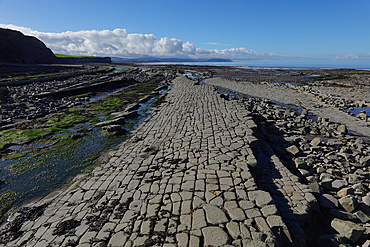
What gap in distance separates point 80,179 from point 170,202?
332 cm

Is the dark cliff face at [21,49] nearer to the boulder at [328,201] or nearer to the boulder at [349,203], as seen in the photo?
the boulder at [328,201]

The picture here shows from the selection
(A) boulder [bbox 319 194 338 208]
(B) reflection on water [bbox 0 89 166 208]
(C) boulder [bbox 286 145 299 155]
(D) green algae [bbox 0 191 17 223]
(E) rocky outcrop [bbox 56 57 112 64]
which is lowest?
(D) green algae [bbox 0 191 17 223]

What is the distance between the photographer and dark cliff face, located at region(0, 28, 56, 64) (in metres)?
60.9

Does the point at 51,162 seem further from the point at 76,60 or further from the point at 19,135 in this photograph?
the point at 76,60

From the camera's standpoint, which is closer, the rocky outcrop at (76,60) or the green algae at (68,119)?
the green algae at (68,119)

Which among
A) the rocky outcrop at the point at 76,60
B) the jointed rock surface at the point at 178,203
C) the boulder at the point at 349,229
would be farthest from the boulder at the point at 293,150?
the rocky outcrop at the point at 76,60

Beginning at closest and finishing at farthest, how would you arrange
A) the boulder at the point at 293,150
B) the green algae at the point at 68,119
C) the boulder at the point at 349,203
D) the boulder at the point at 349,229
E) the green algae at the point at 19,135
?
the boulder at the point at 349,229
the boulder at the point at 349,203
the boulder at the point at 293,150
the green algae at the point at 19,135
the green algae at the point at 68,119

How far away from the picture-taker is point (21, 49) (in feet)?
221

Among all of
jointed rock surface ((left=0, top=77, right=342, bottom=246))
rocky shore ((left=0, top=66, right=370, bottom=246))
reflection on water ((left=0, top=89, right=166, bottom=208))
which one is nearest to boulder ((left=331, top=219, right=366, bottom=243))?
rocky shore ((left=0, top=66, right=370, bottom=246))

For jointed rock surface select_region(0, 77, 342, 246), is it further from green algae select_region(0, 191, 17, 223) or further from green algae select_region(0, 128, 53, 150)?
green algae select_region(0, 128, 53, 150)

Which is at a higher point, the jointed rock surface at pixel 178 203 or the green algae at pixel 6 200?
the jointed rock surface at pixel 178 203

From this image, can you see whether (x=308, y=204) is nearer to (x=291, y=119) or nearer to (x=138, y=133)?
(x=138, y=133)

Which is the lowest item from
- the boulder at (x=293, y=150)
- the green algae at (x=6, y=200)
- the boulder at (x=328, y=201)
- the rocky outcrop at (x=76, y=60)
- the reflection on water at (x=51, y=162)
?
the green algae at (x=6, y=200)

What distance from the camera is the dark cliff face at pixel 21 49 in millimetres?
60906
